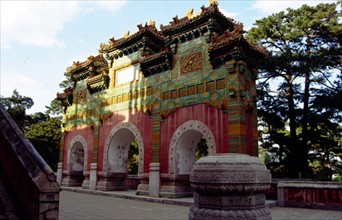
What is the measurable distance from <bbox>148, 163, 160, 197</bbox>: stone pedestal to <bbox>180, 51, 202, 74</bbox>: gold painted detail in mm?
4247

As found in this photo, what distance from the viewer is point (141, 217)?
7.50m

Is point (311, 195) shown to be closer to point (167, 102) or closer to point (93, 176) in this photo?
point (167, 102)

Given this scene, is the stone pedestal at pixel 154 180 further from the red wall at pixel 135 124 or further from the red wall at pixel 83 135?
the red wall at pixel 83 135

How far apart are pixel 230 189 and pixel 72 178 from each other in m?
16.7

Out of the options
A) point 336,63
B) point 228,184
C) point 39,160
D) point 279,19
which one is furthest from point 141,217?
point 279,19

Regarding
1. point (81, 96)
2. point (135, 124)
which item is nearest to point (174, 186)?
point (135, 124)

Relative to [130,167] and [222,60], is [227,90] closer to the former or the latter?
[222,60]

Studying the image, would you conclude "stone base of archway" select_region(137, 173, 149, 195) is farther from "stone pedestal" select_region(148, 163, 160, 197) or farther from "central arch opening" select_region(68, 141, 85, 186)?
"central arch opening" select_region(68, 141, 85, 186)

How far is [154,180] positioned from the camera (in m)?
12.3

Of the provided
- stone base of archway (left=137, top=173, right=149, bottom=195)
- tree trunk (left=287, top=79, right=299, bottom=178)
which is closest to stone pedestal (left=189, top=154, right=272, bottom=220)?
stone base of archway (left=137, top=173, right=149, bottom=195)

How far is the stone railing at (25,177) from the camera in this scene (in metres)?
4.14

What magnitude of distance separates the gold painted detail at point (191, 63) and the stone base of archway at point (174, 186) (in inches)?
176

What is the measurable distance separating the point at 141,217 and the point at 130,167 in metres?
Result: 16.2

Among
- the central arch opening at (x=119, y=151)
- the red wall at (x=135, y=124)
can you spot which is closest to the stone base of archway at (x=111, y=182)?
the central arch opening at (x=119, y=151)
